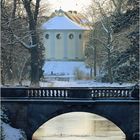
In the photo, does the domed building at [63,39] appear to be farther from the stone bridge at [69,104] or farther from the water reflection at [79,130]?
the stone bridge at [69,104]

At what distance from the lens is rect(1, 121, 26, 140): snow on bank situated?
80.3 ft

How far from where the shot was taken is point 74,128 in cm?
3306

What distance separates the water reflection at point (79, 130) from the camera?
29.4 meters

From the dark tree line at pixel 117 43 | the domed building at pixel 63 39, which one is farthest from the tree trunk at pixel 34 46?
the domed building at pixel 63 39

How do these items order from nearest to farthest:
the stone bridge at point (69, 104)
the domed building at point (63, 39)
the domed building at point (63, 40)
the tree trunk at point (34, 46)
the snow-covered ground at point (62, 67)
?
the stone bridge at point (69, 104) → the tree trunk at point (34, 46) → the snow-covered ground at point (62, 67) → the domed building at point (63, 40) → the domed building at point (63, 39)

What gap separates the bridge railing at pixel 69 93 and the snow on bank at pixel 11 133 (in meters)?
1.67

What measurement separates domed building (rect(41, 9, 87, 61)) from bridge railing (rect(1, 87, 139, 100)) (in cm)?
6994

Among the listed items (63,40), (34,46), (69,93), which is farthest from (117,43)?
(63,40)

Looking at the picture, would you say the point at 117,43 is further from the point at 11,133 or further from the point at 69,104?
the point at 11,133

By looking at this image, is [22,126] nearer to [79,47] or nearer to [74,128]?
[74,128]

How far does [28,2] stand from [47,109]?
409 inches

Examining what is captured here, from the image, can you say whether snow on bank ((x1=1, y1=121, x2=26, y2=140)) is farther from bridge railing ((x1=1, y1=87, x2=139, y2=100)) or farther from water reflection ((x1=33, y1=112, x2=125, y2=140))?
water reflection ((x1=33, y1=112, x2=125, y2=140))

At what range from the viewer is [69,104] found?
2745 centimetres

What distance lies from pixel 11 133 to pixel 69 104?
3.59 meters
